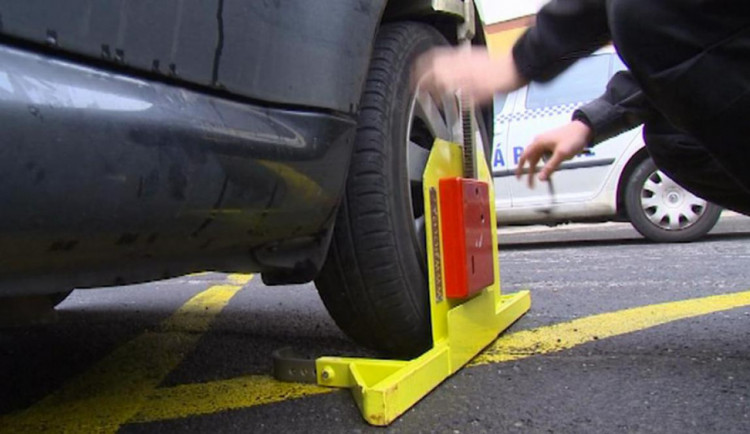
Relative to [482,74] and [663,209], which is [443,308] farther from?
[663,209]

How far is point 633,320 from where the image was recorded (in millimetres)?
2014

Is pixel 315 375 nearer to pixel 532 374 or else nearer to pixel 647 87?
pixel 532 374

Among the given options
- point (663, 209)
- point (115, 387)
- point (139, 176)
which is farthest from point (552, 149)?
point (663, 209)

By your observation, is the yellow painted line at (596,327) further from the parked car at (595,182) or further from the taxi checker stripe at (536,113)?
the taxi checker stripe at (536,113)

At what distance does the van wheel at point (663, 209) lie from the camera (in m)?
4.41

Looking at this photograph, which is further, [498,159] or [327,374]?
[498,159]

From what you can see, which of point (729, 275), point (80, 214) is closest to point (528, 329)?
point (729, 275)

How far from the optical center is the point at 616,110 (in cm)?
121

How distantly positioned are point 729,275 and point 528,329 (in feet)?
4.37

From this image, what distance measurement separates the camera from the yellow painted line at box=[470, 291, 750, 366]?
173 centimetres

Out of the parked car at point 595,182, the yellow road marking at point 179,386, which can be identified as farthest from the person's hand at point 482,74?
the parked car at point 595,182

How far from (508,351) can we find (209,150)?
112 cm

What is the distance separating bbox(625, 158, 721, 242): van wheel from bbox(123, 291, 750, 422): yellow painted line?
2.24m

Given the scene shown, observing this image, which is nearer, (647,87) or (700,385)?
(647,87)
